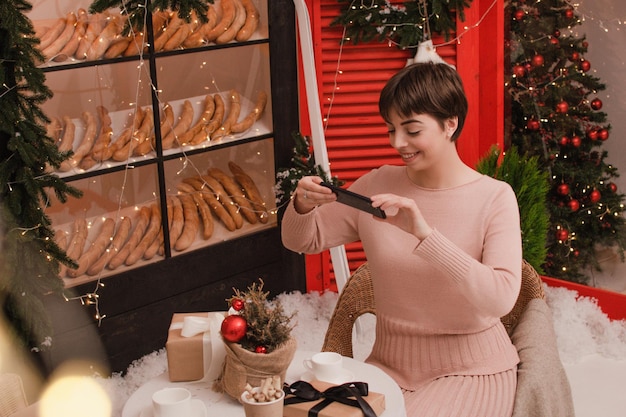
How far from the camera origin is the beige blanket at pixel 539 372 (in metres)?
2.22

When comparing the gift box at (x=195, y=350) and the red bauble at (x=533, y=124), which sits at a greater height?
the red bauble at (x=533, y=124)

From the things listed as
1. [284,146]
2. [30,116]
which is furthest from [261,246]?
[30,116]

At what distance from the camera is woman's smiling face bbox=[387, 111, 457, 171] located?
92.0 inches

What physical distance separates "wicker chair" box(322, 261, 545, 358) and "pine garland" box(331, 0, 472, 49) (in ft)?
5.16

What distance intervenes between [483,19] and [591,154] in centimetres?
90

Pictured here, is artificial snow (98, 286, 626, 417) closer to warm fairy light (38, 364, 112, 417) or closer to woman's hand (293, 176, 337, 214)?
warm fairy light (38, 364, 112, 417)

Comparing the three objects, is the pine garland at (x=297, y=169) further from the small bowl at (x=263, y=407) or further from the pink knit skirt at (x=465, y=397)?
the small bowl at (x=263, y=407)

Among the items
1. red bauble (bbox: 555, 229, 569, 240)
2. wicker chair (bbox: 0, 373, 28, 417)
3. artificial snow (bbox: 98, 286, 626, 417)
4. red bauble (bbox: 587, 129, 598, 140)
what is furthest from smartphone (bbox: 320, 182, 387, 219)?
red bauble (bbox: 587, 129, 598, 140)

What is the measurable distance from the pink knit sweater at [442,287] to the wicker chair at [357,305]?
0.19 metres

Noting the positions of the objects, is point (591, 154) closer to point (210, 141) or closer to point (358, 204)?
point (210, 141)

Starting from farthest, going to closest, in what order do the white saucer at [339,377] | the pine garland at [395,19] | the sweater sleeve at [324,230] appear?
1. the pine garland at [395,19]
2. the sweater sleeve at [324,230]
3. the white saucer at [339,377]

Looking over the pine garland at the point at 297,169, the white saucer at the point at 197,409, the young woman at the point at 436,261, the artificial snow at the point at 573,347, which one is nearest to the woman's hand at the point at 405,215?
the young woman at the point at 436,261

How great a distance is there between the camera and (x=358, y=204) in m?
2.22

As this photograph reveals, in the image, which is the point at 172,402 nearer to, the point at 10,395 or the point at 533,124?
the point at 10,395
